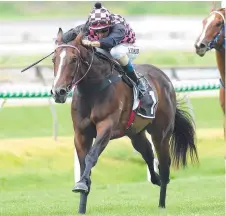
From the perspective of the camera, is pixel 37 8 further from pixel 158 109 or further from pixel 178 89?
pixel 158 109

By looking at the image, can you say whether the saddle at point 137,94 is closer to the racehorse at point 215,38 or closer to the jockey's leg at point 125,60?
the jockey's leg at point 125,60

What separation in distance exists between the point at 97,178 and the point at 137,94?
2.98 metres

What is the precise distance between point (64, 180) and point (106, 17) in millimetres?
3377

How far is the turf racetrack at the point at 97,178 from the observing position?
7.65m

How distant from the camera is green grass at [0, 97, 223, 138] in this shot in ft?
41.1

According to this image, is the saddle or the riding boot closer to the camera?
the saddle

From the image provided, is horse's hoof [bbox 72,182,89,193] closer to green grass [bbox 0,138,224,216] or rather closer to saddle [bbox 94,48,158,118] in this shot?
green grass [bbox 0,138,224,216]

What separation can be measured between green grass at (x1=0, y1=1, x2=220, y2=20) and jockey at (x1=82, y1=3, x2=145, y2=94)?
742 inches

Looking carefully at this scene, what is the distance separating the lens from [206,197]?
8461 mm

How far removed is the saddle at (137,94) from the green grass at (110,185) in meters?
0.85

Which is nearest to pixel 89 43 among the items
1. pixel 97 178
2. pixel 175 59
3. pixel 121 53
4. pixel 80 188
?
pixel 121 53

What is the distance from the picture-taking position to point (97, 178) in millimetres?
10438

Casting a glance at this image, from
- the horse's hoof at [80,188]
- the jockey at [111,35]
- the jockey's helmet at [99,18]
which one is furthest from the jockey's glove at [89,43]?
the horse's hoof at [80,188]

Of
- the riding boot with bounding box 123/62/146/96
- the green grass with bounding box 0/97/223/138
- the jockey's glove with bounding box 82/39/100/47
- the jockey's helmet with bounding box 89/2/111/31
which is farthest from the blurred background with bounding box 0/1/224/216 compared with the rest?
the jockey's helmet with bounding box 89/2/111/31
